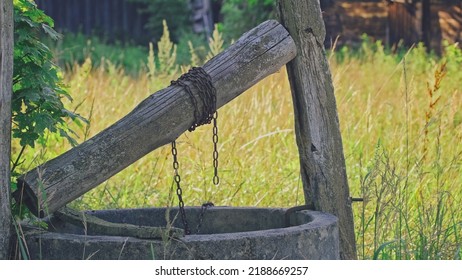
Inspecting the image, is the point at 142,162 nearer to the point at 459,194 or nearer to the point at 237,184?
the point at 237,184

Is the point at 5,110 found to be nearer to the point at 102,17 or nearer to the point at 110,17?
the point at 102,17

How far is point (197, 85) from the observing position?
12.4 feet

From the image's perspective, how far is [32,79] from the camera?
385 cm

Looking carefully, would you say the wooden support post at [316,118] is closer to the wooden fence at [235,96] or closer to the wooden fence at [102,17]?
the wooden fence at [235,96]

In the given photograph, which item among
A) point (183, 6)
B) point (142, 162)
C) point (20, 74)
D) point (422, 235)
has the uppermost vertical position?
point (183, 6)

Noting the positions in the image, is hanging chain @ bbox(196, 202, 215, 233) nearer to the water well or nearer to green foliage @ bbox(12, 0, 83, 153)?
the water well

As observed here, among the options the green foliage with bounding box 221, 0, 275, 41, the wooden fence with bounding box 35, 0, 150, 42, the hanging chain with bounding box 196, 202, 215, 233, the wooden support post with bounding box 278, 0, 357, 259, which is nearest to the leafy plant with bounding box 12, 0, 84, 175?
the hanging chain with bounding box 196, 202, 215, 233

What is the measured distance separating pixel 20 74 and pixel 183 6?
18934 mm

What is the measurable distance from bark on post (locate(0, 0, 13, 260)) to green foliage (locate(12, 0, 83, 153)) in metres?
0.30

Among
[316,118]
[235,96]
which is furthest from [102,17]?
[235,96]

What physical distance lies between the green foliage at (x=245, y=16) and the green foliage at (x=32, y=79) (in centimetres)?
1222

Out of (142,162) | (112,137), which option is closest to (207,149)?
(142,162)

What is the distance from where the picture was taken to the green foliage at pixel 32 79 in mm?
3846

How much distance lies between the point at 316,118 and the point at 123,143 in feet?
3.14
